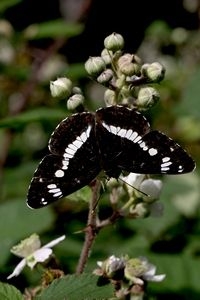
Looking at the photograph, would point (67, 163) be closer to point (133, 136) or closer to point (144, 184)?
point (133, 136)

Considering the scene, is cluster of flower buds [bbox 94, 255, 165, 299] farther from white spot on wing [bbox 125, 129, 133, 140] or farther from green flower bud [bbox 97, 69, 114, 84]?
green flower bud [bbox 97, 69, 114, 84]

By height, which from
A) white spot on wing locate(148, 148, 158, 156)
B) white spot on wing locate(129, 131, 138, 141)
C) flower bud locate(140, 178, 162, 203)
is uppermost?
white spot on wing locate(129, 131, 138, 141)

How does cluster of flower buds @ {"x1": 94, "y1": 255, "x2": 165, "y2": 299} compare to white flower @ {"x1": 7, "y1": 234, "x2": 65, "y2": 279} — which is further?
white flower @ {"x1": 7, "y1": 234, "x2": 65, "y2": 279}

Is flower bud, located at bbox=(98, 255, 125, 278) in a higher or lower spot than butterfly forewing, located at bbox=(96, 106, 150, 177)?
lower

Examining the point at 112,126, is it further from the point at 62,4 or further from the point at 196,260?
the point at 62,4

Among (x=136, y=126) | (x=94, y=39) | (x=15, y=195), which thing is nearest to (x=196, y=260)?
(x=15, y=195)

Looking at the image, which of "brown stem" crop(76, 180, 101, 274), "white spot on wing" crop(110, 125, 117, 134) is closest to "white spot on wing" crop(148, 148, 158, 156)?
"white spot on wing" crop(110, 125, 117, 134)
